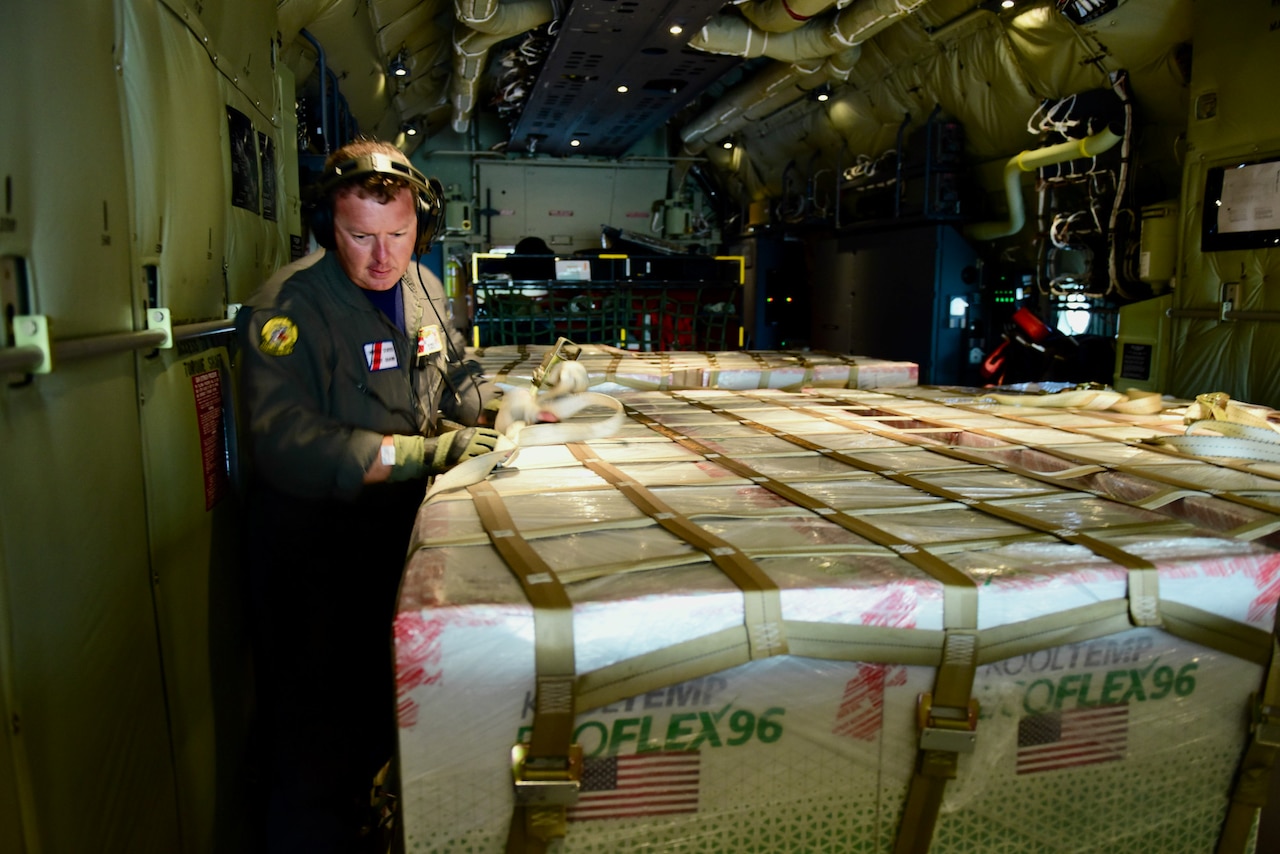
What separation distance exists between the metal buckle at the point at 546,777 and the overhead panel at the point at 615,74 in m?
4.99

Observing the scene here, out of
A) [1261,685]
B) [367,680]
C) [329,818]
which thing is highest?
[1261,685]

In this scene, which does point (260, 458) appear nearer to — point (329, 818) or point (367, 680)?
point (367, 680)

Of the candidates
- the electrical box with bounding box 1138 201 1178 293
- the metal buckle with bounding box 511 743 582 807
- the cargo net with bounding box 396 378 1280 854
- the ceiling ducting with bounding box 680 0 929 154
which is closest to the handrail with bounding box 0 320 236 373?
the cargo net with bounding box 396 378 1280 854

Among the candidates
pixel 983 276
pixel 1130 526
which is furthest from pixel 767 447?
pixel 983 276

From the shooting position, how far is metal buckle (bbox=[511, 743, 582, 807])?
1486 millimetres

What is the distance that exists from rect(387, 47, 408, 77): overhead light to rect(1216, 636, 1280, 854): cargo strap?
7.10 meters

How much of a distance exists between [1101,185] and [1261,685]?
5.52 m

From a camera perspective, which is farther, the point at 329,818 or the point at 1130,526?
the point at 329,818

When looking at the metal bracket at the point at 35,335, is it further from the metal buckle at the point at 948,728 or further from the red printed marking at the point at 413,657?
the metal buckle at the point at 948,728

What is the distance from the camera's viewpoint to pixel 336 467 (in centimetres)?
224

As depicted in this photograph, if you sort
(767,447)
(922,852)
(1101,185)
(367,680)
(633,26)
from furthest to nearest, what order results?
1. (1101,185)
2. (633,26)
3. (767,447)
4. (367,680)
5. (922,852)

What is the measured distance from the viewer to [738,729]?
1599mm

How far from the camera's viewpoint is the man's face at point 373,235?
2473 mm

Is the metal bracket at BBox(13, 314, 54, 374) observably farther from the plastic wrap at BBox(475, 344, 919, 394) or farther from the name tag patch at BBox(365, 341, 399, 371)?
the plastic wrap at BBox(475, 344, 919, 394)
